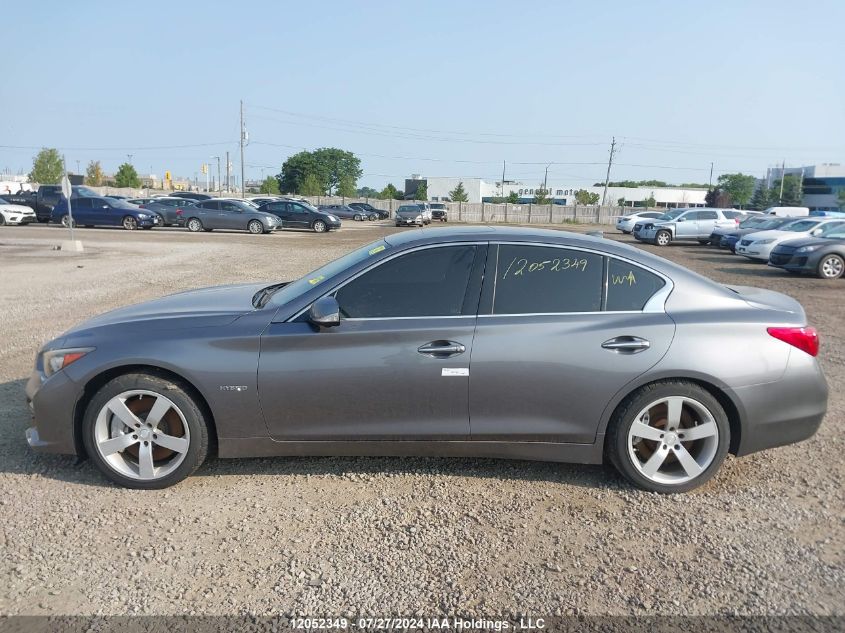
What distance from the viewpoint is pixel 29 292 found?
1105cm

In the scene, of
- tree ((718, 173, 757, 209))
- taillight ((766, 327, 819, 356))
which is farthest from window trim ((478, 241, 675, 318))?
tree ((718, 173, 757, 209))

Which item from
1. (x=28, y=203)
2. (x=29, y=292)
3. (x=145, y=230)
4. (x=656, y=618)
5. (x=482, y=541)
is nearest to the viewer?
(x=656, y=618)

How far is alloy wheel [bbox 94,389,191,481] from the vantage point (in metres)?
3.78

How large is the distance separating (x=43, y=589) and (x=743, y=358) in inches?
152

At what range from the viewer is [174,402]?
376cm

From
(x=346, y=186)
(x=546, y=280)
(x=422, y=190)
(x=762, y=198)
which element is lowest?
(x=546, y=280)

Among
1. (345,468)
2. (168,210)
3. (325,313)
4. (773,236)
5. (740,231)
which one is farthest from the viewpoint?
(168,210)

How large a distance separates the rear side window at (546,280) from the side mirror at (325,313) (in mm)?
945

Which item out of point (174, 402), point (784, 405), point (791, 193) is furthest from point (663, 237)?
point (791, 193)

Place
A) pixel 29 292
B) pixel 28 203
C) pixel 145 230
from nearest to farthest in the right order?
pixel 29 292 → pixel 145 230 → pixel 28 203

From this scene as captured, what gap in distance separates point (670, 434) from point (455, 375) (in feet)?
4.43

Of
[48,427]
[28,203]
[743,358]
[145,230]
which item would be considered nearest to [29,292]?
[48,427]

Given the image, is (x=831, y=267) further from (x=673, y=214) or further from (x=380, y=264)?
(x=673, y=214)

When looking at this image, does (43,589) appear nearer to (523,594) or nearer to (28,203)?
(523,594)
